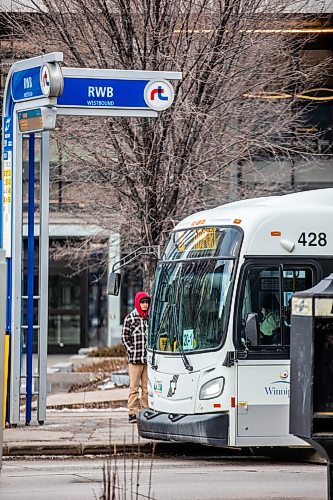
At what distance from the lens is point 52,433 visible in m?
15.4

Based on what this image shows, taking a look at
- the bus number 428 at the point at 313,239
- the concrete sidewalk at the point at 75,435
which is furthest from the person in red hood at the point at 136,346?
the bus number 428 at the point at 313,239

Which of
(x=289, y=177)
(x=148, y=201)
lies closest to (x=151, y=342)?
(x=148, y=201)

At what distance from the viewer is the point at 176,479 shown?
11922mm

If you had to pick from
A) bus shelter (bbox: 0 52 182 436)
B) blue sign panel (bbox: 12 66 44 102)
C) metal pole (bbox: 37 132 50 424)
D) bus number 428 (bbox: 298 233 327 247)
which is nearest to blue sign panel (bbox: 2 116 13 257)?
bus shelter (bbox: 0 52 182 436)

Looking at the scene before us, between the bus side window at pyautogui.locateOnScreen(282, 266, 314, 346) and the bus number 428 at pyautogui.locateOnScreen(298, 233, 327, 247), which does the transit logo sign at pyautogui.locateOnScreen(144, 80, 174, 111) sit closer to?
the bus number 428 at pyautogui.locateOnScreen(298, 233, 327, 247)

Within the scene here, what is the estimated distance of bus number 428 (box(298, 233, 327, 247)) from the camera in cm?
1305

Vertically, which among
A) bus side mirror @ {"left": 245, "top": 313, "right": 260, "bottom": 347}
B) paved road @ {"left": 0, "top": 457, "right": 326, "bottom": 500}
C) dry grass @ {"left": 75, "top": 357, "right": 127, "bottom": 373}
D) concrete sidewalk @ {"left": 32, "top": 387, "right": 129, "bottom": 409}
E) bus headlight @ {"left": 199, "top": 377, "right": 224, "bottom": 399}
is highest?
bus side mirror @ {"left": 245, "top": 313, "right": 260, "bottom": 347}

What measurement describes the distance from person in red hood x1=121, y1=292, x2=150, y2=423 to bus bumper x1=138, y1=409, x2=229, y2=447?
2.60 m

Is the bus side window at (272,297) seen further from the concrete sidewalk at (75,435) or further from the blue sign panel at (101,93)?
the blue sign panel at (101,93)

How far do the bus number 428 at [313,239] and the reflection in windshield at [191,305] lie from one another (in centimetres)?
84

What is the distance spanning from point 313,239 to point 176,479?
10.3 feet

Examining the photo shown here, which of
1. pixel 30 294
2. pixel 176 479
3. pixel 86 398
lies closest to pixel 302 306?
pixel 176 479

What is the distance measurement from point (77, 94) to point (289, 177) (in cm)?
1482

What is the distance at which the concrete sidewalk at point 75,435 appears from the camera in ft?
46.5
